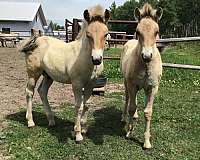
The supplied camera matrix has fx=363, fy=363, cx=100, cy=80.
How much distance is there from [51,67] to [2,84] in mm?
4403

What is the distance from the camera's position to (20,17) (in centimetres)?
5866

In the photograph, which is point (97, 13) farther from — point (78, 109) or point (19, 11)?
point (19, 11)

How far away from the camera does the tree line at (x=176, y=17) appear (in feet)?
150

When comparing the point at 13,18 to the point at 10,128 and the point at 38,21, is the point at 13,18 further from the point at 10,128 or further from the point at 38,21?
the point at 10,128

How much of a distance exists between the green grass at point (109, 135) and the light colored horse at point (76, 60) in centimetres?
28

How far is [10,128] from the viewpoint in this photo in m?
5.88

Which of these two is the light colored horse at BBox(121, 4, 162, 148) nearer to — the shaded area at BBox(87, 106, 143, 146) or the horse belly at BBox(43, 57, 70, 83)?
the shaded area at BBox(87, 106, 143, 146)

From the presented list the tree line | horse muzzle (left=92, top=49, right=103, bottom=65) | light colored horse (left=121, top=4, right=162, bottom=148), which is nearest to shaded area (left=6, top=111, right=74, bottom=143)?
light colored horse (left=121, top=4, right=162, bottom=148)

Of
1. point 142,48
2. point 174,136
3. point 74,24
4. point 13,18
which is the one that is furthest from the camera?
point 13,18

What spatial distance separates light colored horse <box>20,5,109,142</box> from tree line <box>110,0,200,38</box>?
98.2 feet

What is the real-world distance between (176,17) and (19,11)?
26692 millimetres

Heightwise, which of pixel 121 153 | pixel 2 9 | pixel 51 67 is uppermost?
pixel 2 9

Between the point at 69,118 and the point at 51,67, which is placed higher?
the point at 51,67

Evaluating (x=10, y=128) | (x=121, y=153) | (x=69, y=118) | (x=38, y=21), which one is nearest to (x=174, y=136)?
(x=121, y=153)
